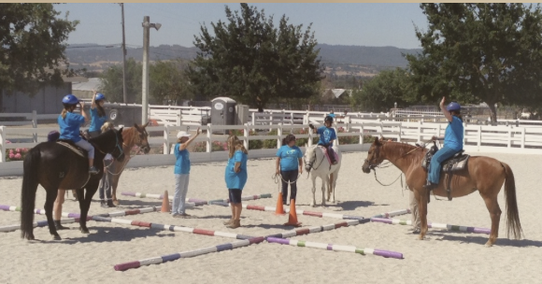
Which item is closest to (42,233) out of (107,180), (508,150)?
(107,180)

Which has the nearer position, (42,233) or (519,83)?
(42,233)

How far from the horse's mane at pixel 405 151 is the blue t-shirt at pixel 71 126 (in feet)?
16.6

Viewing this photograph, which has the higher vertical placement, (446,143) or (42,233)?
(446,143)

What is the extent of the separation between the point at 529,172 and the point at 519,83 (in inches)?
1057

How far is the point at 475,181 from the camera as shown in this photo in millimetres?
11688

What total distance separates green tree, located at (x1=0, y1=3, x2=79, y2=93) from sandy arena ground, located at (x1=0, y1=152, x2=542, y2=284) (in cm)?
3240

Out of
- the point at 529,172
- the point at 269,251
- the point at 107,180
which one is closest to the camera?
the point at 269,251

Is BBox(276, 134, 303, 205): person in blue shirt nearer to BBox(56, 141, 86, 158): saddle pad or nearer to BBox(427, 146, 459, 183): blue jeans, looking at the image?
BBox(427, 146, 459, 183): blue jeans

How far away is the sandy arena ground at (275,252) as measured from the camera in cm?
923

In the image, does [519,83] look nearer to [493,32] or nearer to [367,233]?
[493,32]

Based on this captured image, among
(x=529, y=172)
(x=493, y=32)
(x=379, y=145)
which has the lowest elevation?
(x=529, y=172)

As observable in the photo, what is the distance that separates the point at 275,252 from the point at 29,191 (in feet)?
11.9

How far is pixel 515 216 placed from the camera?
453 inches

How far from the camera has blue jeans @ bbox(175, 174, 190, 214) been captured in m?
13.6
